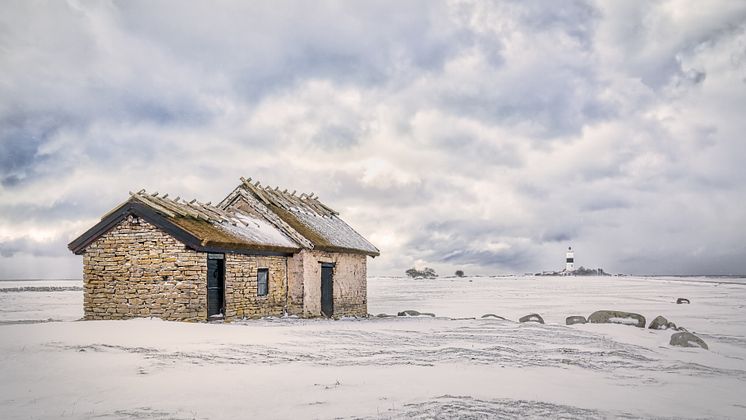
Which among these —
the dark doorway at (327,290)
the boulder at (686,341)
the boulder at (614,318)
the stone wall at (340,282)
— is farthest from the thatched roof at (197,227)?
the boulder at (686,341)

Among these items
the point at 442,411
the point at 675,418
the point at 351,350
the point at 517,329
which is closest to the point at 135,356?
the point at 351,350

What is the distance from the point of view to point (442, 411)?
26.6 ft

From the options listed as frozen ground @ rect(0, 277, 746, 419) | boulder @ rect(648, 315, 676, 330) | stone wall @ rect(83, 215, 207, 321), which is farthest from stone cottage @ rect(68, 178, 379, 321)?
boulder @ rect(648, 315, 676, 330)

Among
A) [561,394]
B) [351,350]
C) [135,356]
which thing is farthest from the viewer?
[351,350]

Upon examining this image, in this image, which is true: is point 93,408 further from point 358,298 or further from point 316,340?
point 358,298

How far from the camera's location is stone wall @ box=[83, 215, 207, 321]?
18.3m

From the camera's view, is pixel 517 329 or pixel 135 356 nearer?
pixel 135 356

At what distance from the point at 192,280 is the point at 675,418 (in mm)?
14181

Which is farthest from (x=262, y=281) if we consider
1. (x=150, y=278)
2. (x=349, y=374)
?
(x=349, y=374)

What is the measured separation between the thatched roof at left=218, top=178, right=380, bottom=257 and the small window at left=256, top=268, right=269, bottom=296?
1.97 metres

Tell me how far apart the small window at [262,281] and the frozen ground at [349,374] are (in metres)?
4.42

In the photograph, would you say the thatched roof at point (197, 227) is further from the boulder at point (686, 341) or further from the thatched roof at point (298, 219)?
the boulder at point (686, 341)

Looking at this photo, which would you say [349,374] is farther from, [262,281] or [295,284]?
[295,284]

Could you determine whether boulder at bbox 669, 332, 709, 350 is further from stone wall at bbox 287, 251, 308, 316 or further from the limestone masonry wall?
the limestone masonry wall
